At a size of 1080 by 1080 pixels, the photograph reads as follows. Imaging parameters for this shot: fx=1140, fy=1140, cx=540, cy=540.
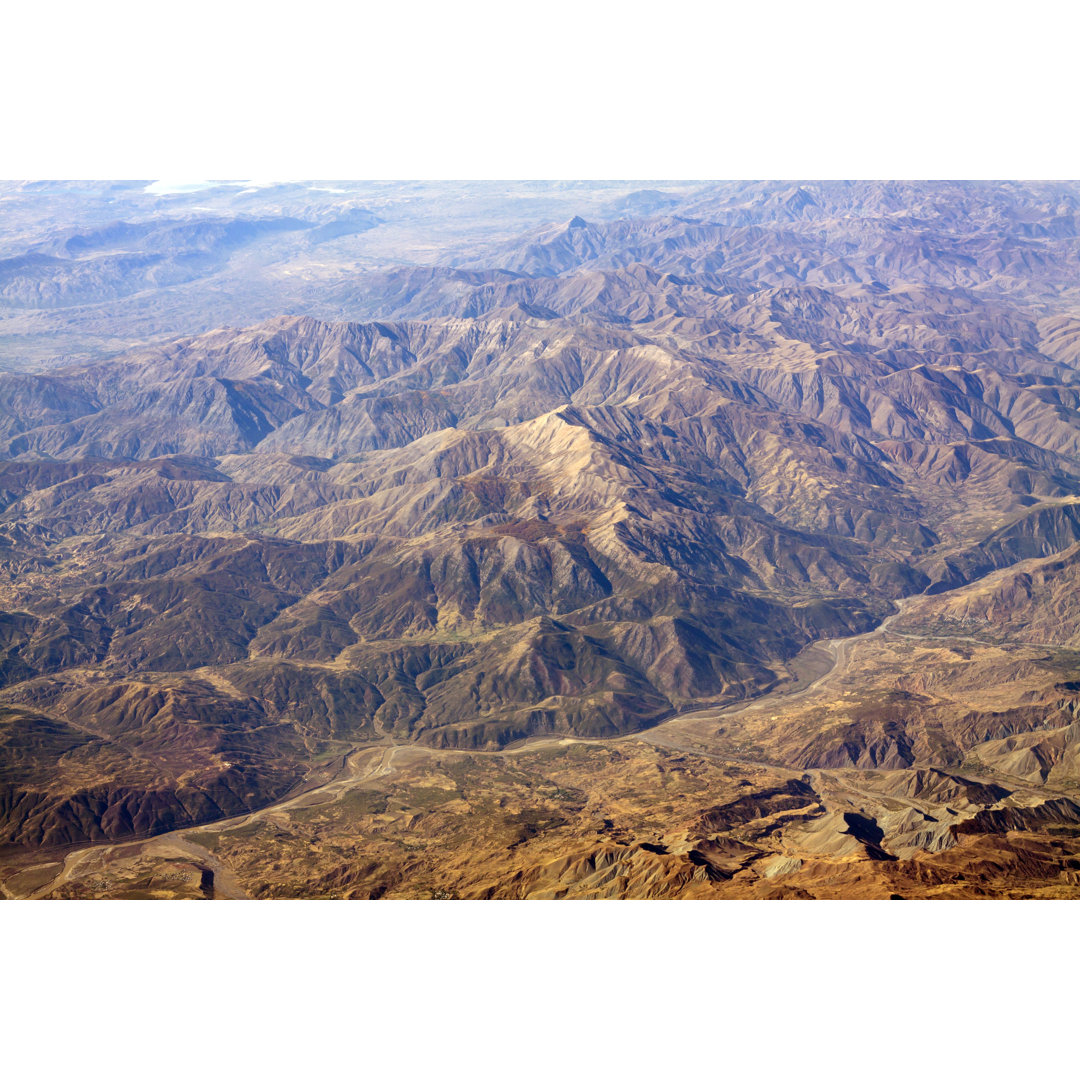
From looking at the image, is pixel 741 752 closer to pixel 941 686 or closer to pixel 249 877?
pixel 941 686

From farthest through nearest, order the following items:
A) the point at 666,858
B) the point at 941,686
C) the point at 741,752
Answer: the point at 941,686
the point at 741,752
the point at 666,858

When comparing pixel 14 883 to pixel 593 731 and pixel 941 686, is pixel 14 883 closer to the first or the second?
pixel 593 731

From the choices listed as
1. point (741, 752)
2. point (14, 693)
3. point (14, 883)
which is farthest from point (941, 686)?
point (14, 693)

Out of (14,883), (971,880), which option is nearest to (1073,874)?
(971,880)

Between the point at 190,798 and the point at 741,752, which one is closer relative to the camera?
the point at 190,798

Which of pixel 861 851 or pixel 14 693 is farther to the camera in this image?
pixel 14 693

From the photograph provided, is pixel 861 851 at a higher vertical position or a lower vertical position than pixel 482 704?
higher

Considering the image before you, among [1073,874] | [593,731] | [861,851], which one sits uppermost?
[1073,874]

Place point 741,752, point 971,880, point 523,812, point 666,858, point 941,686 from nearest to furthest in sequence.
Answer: point 971,880
point 666,858
point 523,812
point 741,752
point 941,686

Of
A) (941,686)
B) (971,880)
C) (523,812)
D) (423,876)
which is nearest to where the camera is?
(971,880)
